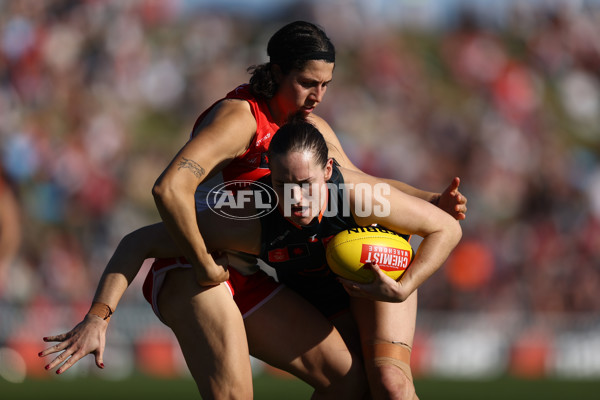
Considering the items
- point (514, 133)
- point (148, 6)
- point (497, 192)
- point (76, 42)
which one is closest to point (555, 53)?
point (514, 133)

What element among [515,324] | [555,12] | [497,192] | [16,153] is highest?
[555,12]

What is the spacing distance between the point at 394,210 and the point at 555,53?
13.8 meters

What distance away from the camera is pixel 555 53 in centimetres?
1698

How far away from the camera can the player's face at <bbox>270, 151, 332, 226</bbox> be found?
4152mm

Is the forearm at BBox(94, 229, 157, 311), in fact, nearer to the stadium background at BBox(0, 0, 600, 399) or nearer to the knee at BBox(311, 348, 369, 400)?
the knee at BBox(311, 348, 369, 400)

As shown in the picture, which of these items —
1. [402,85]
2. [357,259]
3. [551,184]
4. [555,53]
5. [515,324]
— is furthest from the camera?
[555,53]

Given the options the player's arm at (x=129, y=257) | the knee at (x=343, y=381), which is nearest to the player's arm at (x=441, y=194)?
the player's arm at (x=129, y=257)

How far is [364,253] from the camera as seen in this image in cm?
422

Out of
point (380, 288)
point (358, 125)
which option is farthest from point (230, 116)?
point (358, 125)

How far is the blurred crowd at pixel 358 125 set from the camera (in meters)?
12.5

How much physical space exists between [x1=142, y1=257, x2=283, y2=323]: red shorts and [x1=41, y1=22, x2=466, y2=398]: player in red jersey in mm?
40

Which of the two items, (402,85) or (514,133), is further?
(402,85)

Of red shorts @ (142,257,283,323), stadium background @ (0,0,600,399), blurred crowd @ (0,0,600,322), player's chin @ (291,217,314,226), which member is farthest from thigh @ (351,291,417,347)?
blurred crowd @ (0,0,600,322)

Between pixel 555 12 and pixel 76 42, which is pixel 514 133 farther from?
pixel 76 42
